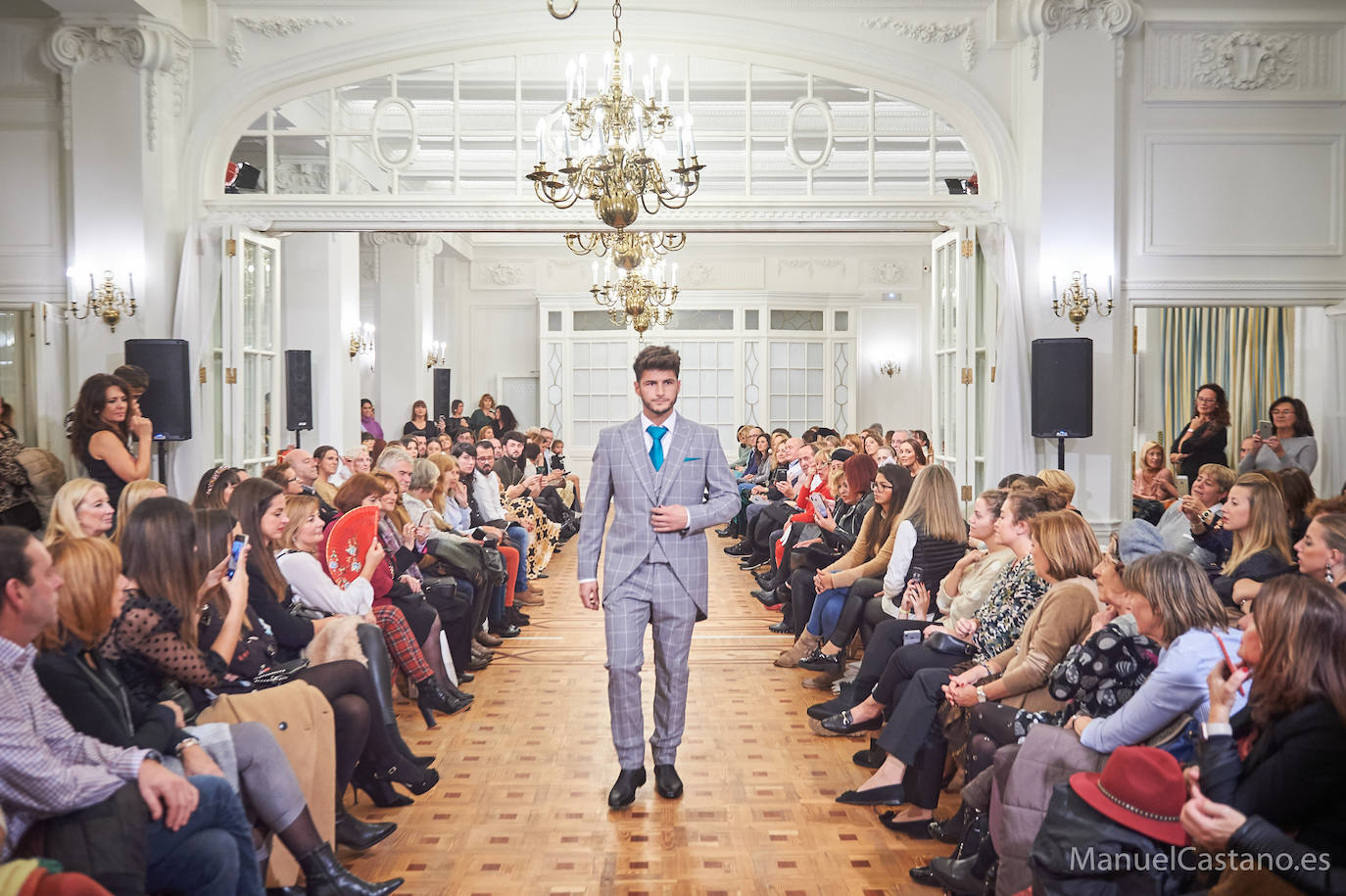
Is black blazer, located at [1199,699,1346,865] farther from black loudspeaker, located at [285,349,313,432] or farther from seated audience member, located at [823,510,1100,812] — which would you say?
black loudspeaker, located at [285,349,313,432]

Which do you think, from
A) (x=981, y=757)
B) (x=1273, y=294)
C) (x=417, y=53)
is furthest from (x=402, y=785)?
(x=1273, y=294)

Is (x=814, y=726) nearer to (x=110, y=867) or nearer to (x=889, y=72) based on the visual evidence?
(x=110, y=867)

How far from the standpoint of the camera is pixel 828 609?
5902 millimetres

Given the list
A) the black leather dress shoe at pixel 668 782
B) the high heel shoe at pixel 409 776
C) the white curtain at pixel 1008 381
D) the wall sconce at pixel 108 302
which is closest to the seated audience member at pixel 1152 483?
the white curtain at pixel 1008 381

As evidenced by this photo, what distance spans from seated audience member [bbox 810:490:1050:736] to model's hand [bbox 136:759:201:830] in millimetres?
2378

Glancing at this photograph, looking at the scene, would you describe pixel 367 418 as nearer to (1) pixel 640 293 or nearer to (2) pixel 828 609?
(1) pixel 640 293

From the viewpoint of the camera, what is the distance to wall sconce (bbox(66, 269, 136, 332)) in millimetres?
7246

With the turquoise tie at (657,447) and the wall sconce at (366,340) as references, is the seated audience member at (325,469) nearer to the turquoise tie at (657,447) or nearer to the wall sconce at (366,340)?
the turquoise tie at (657,447)

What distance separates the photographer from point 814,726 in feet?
16.2

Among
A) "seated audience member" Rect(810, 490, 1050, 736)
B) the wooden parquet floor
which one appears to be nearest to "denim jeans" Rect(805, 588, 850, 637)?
the wooden parquet floor

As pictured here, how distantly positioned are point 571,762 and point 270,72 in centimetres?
542

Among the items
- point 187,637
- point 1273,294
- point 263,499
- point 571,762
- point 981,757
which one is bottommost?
point 571,762

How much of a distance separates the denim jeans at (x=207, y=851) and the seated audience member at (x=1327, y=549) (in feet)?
9.52

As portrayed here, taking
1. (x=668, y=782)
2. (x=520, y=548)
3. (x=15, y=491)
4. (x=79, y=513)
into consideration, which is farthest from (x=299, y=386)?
(x=668, y=782)
